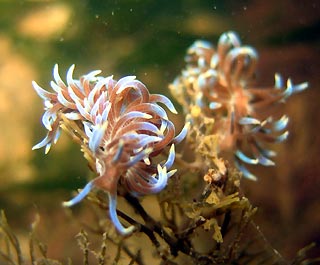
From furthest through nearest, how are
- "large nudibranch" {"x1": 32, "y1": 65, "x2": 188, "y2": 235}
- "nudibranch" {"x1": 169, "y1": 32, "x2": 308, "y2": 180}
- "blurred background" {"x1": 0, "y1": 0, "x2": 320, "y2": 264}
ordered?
1. "blurred background" {"x1": 0, "y1": 0, "x2": 320, "y2": 264}
2. "nudibranch" {"x1": 169, "y1": 32, "x2": 308, "y2": 180}
3. "large nudibranch" {"x1": 32, "y1": 65, "x2": 188, "y2": 235}

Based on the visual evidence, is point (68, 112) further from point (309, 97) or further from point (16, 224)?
point (309, 97)

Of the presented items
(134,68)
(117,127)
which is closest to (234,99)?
(117,127)

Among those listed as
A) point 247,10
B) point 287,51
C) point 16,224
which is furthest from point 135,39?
point 16,224

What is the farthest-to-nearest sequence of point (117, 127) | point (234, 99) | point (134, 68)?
point (134, 68) → point (234, 99) → point (117, 127)

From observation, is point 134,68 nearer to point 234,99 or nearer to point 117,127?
point 234,99

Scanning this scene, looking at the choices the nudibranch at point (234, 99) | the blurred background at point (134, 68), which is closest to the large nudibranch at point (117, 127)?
the nudibranch at point (234, 99)

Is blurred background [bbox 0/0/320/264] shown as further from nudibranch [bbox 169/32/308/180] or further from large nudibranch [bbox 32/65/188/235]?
large nudibranch [bbox 32/65/188/235]

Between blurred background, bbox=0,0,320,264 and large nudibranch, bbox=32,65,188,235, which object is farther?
blurred background, bbox=0,0,320,264

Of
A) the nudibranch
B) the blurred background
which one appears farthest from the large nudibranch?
the blurred background
